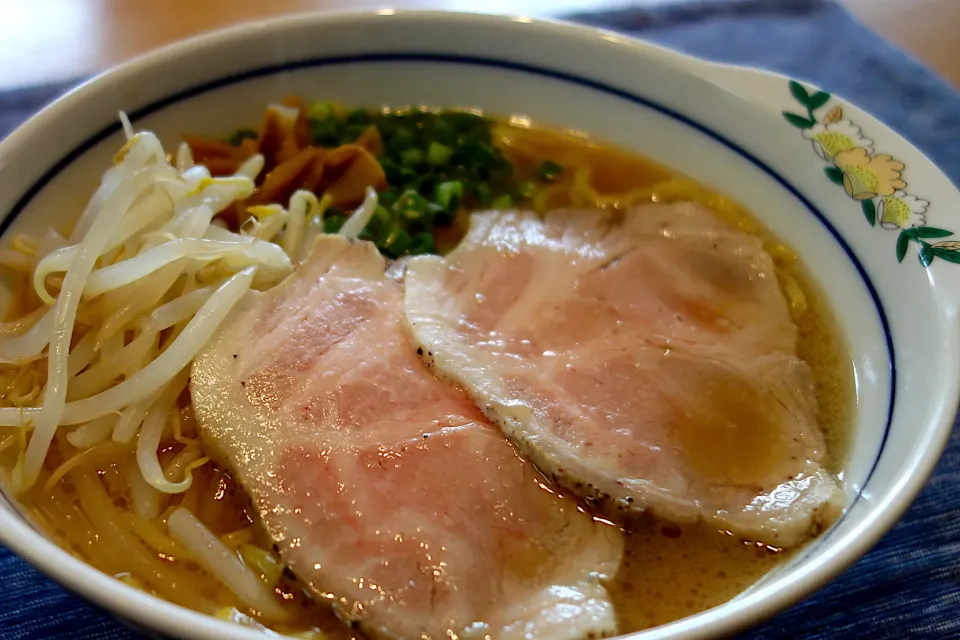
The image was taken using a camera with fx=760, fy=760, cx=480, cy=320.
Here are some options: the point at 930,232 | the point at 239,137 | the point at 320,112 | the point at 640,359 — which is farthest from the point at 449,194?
the point at 930,232

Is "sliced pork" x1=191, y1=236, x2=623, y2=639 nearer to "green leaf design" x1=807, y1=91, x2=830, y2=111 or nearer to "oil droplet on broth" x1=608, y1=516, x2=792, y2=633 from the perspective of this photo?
"oil droplet on broth" x1=608, y1=516, x2=792, y2=633

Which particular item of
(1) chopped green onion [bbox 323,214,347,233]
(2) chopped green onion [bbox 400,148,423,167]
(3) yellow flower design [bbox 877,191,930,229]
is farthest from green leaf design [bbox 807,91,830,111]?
(1) chopped green onion [bbox 323,214,347,233]

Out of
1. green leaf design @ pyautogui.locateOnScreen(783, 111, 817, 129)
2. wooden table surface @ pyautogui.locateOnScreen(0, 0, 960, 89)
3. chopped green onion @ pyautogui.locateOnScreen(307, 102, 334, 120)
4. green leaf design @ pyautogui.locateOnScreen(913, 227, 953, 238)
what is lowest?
green leaf design @ pyautogui.locateOnScreen(913, 227, 953, 238)

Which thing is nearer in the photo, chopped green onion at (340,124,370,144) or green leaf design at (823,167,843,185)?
green leaf design at (823,167,843,185)

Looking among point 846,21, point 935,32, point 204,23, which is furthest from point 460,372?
point 935,32

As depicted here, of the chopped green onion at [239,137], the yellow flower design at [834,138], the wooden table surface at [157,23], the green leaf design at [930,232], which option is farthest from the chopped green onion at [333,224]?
the wooden table surface at [157,23]

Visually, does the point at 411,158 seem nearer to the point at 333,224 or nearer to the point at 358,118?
the point at 358,118

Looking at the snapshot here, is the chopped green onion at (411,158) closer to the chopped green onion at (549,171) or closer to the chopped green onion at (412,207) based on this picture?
the chopped green onion at (412,207)
